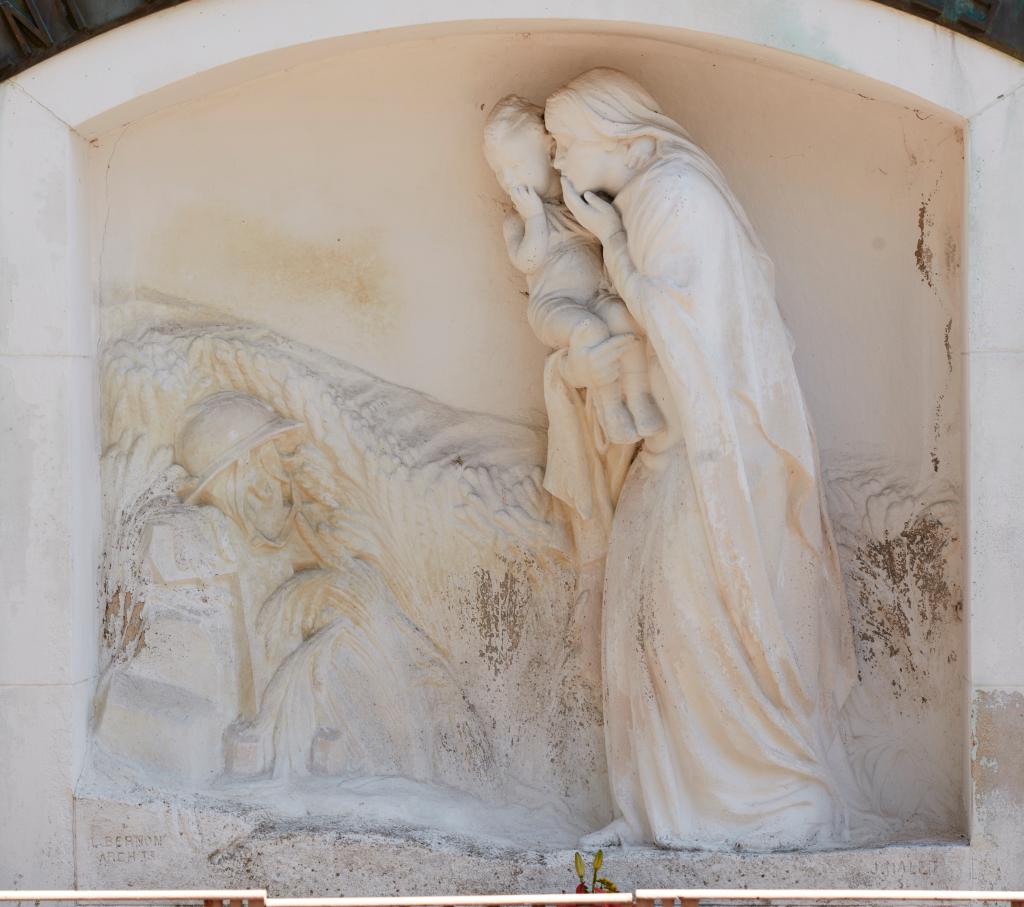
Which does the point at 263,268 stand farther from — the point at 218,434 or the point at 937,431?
the point at 937,431

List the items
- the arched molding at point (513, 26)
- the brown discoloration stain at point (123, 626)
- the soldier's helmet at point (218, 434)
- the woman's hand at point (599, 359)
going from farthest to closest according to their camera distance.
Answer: the soldier's helmet at point (218, 434)
the brown discoloration stain at point (123, 626)
the woman's hand at point (599, 359)
the arched molding at point (513, 26)

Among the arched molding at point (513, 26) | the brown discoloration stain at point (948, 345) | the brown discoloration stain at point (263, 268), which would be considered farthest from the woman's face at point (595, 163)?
the brown discoloration stain at point (948, 345)

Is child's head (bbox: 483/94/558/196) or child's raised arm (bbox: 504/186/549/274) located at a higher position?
child's head (bbox: 483/94/558/196)

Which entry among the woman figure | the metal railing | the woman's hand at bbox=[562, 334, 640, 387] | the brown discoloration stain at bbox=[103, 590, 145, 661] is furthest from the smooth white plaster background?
the metal railing

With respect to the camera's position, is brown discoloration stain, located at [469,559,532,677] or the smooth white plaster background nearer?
the smooth white plaster background

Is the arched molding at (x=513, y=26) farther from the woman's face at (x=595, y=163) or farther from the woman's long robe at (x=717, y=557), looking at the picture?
the woman's long robe at (x=717, y=557)

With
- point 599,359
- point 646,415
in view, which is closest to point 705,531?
point 646,415

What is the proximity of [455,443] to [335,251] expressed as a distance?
788 millimetres

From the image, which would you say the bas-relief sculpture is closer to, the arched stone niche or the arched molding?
the arched stone niche

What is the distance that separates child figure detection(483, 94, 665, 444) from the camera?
6.43 m

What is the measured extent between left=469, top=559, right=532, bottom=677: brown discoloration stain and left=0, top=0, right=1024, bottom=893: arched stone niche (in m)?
0.03

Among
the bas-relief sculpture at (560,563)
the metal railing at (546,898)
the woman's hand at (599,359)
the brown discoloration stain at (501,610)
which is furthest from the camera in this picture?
the brown discoloration stain at (501,610)

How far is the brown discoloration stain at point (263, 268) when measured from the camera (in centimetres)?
680

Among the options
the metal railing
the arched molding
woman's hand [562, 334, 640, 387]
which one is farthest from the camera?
woman's hand [562, 334, 640, 387]
